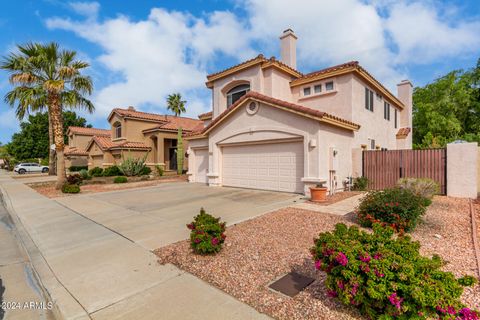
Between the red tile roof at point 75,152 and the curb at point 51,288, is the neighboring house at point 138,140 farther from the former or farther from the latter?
the curb at point 51,288

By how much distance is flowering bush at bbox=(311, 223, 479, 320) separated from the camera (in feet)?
7.89

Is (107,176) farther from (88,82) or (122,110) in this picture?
(88,82)

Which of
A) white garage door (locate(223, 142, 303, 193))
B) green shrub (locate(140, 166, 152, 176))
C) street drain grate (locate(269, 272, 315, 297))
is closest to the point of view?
street drain grate (locate(269, 272, 315, 297))

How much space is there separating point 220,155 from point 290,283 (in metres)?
11.8

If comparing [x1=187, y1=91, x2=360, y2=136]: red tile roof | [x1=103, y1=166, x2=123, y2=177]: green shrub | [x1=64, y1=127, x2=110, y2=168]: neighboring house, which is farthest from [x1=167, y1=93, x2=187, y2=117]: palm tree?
[x1=187, y1=91, x2=360, y2=136]: red tile roof

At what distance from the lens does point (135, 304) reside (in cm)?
343

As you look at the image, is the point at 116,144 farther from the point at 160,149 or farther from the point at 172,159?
the point at 172,159

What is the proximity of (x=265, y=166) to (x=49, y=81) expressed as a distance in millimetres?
12865

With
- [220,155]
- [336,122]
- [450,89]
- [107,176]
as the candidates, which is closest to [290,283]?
[336,122]

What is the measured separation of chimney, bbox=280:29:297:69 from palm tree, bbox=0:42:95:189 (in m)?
12.5

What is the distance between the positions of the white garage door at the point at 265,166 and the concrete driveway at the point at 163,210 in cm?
63

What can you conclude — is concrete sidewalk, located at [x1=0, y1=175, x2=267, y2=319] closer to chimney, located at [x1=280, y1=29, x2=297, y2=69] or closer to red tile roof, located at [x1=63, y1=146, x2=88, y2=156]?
chimney, located at [x1=280, y1=29, x2=297, y2=69]

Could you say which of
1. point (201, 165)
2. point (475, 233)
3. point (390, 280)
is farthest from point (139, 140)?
point (390, 280)

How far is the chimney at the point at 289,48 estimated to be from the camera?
53.5ft
